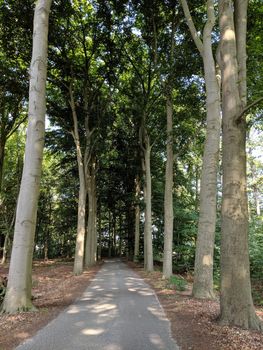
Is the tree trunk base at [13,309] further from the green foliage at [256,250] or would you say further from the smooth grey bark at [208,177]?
the green foliage at [256,250]

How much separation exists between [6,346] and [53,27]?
598 inches

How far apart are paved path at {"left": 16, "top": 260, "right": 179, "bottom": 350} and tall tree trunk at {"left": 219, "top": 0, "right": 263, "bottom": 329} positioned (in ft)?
4.65

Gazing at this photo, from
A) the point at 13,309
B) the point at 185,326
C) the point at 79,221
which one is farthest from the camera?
the point at 79,221

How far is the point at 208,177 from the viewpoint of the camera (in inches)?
382

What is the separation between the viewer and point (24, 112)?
21.8 meters

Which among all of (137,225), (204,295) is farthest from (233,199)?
(137,225)

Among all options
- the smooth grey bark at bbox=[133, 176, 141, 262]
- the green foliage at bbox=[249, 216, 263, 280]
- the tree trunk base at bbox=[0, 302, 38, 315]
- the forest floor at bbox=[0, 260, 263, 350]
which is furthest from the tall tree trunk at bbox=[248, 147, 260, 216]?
the tree trunk base at bbox=[0, 302, 38, 315]

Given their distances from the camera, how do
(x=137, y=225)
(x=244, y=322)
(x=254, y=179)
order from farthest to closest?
(x=254, y=179) < (x=137, y=225) < (x=244, y=322)

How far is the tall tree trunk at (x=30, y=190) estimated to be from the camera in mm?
7367

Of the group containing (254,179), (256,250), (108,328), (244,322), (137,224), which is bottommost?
(108,328)

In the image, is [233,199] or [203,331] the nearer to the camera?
[203,331]

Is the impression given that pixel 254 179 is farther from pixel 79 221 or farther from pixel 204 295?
pixel 204 295

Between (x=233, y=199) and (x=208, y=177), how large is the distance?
11.5ft

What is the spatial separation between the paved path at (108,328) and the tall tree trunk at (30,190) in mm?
1167
